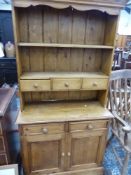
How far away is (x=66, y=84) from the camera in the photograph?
55.2 inches

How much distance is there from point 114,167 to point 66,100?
952 mm

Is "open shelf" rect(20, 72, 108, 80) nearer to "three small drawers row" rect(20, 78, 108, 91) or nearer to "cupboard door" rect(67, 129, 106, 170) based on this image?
"three small drawers row" rect(20, 78, 108, 91)

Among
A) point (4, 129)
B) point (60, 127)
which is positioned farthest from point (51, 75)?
point (4, 129)

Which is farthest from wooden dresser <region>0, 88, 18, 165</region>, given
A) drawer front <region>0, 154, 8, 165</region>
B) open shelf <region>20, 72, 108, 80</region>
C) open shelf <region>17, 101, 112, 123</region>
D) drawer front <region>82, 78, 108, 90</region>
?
drawer front <region>82, 78, 108, 90</region>

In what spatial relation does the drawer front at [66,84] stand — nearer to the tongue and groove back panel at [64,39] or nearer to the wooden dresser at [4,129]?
the tongue and groove back panel at [64,39]

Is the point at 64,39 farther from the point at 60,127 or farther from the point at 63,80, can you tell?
the point at 60,127

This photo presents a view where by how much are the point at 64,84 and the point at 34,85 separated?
0.89 ft

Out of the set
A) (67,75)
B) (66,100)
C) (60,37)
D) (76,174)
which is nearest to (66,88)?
(67,75)

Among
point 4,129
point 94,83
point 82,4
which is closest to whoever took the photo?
point 82,4

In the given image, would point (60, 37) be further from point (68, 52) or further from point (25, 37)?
point (25, 37)

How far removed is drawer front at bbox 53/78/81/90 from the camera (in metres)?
1.39

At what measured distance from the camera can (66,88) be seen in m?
1.42

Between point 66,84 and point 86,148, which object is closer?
point 66,84

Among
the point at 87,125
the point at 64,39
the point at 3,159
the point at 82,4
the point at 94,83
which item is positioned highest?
the point at 82,4
